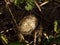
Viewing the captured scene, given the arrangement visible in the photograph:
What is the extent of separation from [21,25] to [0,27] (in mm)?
253

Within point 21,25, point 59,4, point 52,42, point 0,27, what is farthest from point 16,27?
point 59,4

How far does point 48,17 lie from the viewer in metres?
2.02

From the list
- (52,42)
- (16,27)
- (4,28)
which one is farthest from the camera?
(4,28)

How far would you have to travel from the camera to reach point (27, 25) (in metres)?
1.91

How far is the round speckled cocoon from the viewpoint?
6.24 ft

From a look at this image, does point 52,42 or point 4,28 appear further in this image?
point 4,28

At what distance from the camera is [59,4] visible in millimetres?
2121

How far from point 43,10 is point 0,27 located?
487 mm

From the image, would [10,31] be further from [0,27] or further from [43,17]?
[43,17]

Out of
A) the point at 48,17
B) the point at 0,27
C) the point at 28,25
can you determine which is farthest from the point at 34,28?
the point at 0,27

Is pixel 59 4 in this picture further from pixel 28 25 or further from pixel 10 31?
pixel 10 31

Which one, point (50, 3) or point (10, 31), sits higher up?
point (50, 3)

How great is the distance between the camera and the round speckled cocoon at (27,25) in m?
1.90

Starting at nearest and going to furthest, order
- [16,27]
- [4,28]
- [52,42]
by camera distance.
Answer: [52,42] < [16,27] < [4,28]
